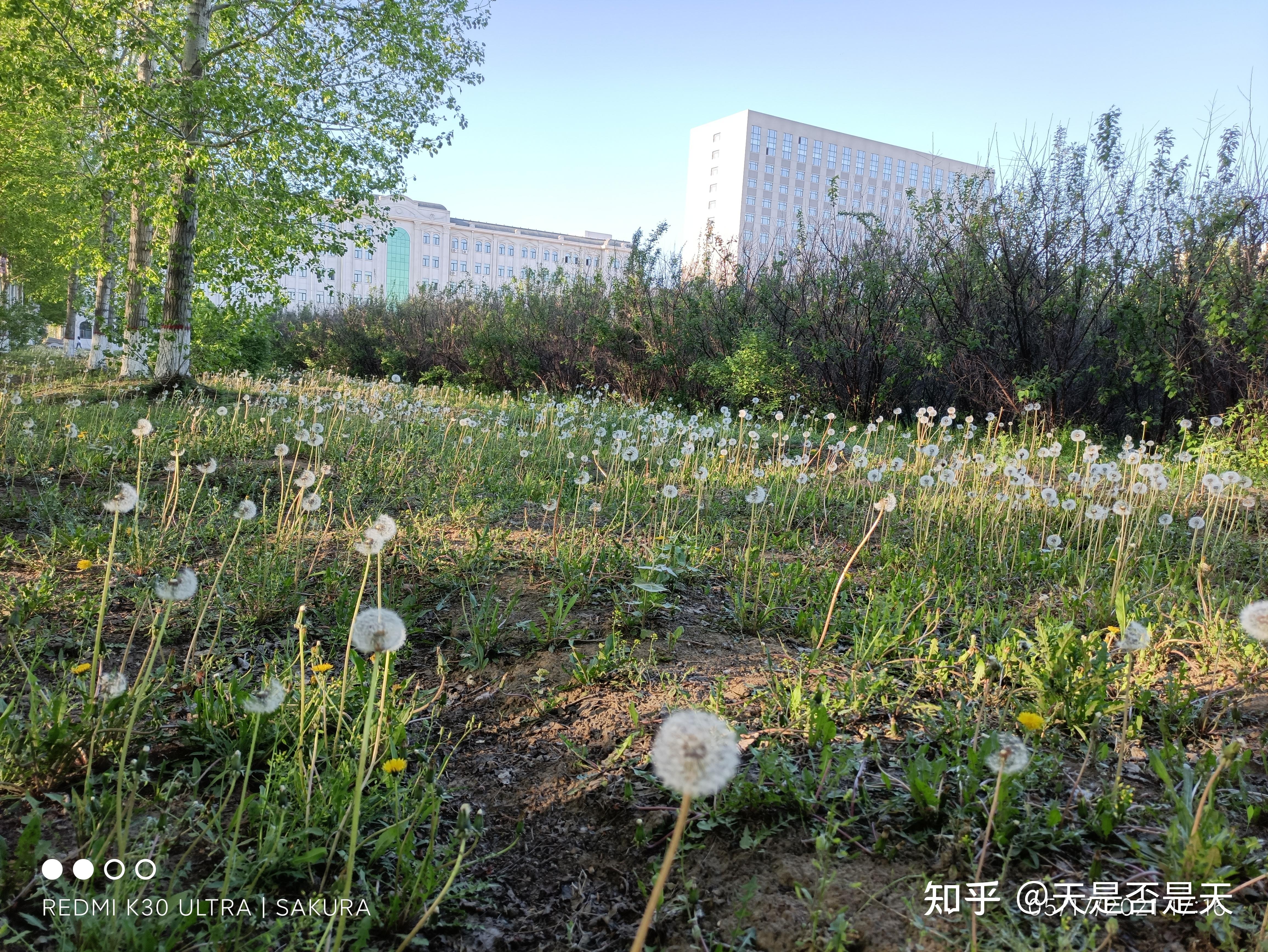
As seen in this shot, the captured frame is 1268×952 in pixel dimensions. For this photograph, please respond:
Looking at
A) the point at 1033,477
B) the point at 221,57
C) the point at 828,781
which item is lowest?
the point at 828,781

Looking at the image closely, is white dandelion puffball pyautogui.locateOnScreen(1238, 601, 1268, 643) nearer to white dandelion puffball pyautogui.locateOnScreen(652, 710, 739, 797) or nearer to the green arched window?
white dandelion puffball pyautogui.locateOnScreen(652, 710, 739, 797)

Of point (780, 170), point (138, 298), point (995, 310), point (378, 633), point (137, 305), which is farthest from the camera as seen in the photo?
point (780, 170)

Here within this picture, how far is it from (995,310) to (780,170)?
9085 cm

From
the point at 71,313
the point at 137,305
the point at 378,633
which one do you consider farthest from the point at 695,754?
the point at 71,313

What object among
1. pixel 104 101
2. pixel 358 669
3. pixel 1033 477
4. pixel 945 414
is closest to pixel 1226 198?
pixel 945 414

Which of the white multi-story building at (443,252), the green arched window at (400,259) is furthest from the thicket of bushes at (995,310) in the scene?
the green arched window at (400,259)

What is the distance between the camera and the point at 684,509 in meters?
5.22

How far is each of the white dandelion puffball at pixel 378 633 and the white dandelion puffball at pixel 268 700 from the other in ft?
1.43

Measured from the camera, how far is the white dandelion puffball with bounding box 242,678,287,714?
1.83 meters

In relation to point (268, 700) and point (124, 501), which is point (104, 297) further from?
point (268, 700)

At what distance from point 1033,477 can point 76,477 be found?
749 cm

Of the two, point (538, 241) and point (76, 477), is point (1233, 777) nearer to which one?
point (76, 477)

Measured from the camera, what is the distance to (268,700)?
1874mm

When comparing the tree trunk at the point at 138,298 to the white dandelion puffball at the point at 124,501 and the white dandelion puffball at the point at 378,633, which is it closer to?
the white dandelion puffball at the point at 124,501
